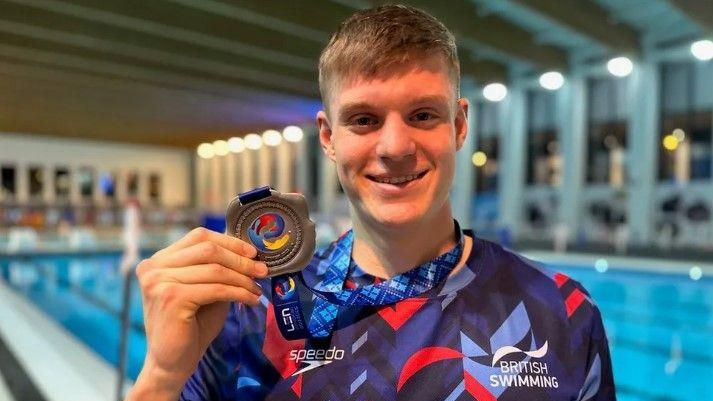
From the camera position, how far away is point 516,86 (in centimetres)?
1520

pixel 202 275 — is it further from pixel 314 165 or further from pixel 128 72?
pixel 314 165

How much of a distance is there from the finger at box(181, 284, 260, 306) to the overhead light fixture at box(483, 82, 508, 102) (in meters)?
14.6

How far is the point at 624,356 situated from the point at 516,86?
11444 millimetres

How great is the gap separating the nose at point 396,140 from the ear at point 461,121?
0.13 m

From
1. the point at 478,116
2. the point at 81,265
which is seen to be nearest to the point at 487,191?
the point at 478,116

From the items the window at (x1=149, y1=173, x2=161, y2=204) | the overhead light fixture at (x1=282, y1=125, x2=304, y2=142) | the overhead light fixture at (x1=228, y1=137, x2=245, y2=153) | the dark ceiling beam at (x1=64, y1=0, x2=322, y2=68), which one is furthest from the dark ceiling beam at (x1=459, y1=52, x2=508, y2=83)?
the window at (x1=149, y1=173, x2=161, y2=204)

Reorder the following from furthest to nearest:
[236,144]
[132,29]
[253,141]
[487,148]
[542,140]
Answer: [236,144], [253,141], [487,148], [542,140], [132,29]

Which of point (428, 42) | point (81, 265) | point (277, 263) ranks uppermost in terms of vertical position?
point (428, 42)

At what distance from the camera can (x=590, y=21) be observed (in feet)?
34.0

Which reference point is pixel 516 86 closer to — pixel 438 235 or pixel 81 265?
pixel 81 265

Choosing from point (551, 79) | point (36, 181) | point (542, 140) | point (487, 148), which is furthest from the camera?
point (36, 181)

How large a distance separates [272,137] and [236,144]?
2.84 m

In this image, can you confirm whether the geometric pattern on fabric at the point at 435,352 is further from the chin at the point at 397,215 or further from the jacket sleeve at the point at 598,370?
the chin at the point at 397,215

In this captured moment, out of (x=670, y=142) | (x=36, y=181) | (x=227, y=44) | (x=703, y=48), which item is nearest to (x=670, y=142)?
(x=670, y=142)
